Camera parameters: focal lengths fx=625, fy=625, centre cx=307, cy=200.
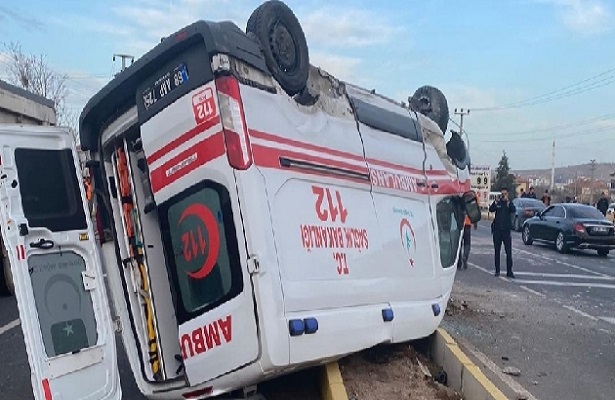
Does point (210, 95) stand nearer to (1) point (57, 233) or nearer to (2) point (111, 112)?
(2) point (111, 112)

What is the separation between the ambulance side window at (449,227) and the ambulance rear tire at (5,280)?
5.53 m

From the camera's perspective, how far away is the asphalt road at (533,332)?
5.66 m

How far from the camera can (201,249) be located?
3.64 m

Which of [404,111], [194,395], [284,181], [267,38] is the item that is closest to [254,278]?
[284,181]

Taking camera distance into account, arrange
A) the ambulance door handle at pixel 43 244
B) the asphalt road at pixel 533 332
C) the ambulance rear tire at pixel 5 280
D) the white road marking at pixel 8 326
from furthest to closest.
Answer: the ambulance rear tire at pixel 5 280 < the white road marking at pixel 8 326 < the asphalt road at pixel 533 332 < the ambulance door handle at pixel 43 244

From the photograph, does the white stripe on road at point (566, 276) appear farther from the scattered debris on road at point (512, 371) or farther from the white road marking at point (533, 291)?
the scattered debris on road at point (512, 371)

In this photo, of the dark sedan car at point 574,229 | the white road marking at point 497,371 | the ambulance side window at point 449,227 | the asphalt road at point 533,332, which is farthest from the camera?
the dark sedan car at point 574,229

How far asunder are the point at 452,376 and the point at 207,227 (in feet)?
9.78

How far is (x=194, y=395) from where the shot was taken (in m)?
3.72

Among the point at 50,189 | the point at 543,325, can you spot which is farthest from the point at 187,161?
the point at 543,325

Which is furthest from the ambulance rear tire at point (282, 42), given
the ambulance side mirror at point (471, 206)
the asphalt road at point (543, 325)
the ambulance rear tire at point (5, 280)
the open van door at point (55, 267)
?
the ambulance rear tire at point (5, 280)

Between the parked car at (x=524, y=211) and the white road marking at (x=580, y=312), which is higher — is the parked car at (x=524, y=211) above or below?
below

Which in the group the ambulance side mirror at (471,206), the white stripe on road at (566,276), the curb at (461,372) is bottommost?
the white stripe on road at (566,276)

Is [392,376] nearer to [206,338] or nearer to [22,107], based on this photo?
[206,338]
